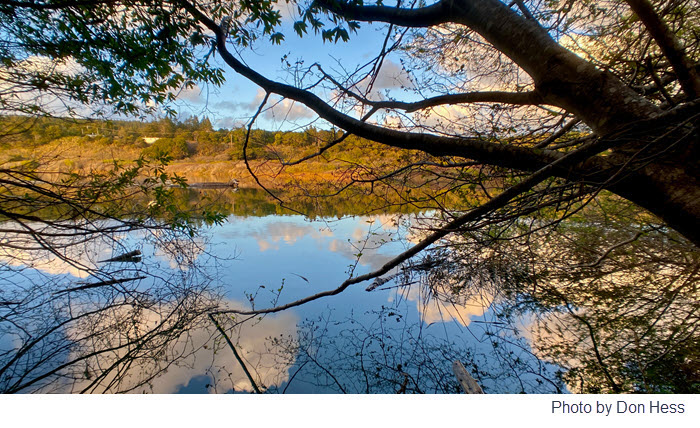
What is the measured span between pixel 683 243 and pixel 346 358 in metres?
3.84

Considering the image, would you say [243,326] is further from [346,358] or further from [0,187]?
[0,187]

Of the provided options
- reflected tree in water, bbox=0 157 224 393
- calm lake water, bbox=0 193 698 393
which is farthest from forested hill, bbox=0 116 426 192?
calm lake water, bbox=0 193 698 393

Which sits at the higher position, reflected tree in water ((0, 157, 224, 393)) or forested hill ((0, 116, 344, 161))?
forested hill ((0, 116, 344, 161))

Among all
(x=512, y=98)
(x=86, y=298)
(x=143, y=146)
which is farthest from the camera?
(x=86, y=298)

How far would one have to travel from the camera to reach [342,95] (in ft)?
5.97

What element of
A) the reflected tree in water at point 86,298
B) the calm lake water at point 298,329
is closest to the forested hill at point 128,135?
the reflected tree in water at point 86,298

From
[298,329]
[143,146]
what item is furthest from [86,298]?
[298,329]

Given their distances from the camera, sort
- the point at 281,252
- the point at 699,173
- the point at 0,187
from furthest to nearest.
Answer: the point at 281,252 → the point at 0,187 → the point at 699,173

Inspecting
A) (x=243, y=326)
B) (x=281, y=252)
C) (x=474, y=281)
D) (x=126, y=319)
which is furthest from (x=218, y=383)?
(x=474, y=281)

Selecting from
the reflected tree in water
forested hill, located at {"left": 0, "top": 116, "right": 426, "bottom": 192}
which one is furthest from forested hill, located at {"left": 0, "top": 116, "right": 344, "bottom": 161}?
the reflected tree in water

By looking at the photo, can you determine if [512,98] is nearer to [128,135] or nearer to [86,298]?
[128,135]

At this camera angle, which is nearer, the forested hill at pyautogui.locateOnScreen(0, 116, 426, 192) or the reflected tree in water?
the forested hill at pyautogui.locateOnScreen(0, 116, 426, 192)

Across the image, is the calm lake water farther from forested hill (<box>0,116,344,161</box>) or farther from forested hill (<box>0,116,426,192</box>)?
forested hill (<box>0,116,344,161</box>)
